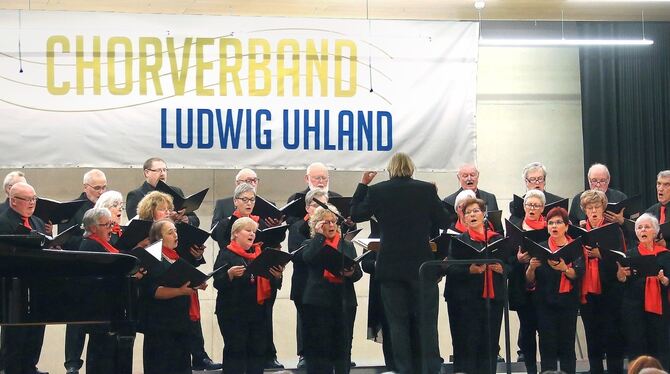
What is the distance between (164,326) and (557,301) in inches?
91.0

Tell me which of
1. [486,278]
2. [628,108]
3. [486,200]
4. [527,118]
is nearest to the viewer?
[486,278]

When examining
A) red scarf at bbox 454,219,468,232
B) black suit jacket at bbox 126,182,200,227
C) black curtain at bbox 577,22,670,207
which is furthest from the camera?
black curtain at bbox 577,22,670,207

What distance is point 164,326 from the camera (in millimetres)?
5777

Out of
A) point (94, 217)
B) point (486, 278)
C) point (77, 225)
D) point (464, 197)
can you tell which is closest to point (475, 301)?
point (486, 278)

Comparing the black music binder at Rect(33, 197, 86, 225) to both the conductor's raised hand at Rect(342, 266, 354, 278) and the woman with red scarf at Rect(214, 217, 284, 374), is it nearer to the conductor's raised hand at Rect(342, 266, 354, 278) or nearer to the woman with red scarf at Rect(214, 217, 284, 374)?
the woman with red scarf at Rect(214, 217, 284, 374)

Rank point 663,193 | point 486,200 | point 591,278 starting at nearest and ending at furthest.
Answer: point 591,278, point 663,193, point 486,200

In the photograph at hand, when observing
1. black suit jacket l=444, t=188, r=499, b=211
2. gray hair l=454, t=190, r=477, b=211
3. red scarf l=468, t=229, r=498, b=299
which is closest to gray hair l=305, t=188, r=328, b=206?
gray hair l=454, t=190, r=477, b=211

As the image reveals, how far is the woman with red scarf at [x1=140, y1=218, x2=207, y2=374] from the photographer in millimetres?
5766

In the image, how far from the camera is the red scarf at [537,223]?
21.9 feet

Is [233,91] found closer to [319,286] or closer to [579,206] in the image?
[319,286]

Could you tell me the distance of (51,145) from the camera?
7805 mm

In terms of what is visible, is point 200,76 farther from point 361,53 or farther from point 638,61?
point 638,61

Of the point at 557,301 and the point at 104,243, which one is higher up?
the point at 104,243

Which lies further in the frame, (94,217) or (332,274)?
(332,274)
